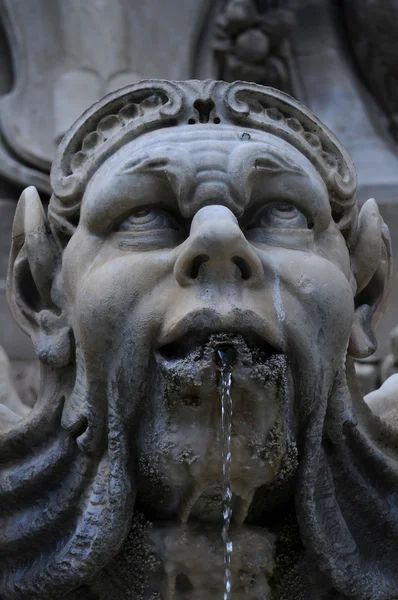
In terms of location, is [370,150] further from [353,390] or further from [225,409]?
[225,409]

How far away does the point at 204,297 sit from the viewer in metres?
2.20

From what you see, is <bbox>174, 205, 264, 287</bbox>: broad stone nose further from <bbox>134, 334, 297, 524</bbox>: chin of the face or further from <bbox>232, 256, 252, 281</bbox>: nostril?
<bbox>134, 334, 297, 524</bbox>: chin of the face

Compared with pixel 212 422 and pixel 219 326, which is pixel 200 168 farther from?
pixel 212 422

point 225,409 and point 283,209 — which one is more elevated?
point 283,209

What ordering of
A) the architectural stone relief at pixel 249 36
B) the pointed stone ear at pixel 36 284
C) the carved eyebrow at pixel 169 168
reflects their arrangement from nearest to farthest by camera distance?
the carved eyebrow at pixel 169 168 < the pointed stone ear at pixel 36 284 < the architectural stone relief at pixel 249 36

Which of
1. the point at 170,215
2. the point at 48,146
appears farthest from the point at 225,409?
the point at 48,146

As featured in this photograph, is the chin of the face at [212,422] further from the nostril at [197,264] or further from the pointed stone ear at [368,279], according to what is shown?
the pointed stone ear at [368,279]

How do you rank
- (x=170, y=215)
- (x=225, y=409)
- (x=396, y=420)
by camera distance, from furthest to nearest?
1. (x=396, y=420)
2. (x=170, y=215)
3. (x=225, y=409)

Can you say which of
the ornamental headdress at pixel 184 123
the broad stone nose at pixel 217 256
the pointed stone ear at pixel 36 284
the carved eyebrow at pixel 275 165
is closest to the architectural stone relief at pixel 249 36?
the ornamental headdress at pixel 184 123

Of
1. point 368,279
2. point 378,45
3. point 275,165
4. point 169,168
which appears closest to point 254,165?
point 275,165

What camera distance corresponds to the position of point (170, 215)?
2.37m

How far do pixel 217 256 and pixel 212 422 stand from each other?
300 millimetres

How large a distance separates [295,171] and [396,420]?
24.4 inches

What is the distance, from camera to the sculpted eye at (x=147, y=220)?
2.35m
